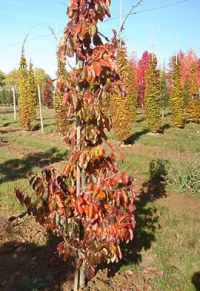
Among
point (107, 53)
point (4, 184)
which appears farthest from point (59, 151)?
point (107, 53)

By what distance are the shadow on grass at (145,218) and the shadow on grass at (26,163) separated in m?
4.45

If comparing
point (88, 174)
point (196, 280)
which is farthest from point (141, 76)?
point (88, 174)

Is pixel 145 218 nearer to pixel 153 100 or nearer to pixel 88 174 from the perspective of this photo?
pixel 88 174

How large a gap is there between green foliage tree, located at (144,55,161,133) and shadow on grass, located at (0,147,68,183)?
9.33 m

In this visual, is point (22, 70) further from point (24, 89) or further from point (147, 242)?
point (147, 242)

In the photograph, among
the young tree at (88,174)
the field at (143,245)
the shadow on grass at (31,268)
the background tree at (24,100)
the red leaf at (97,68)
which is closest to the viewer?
the red leaf at (97,68)

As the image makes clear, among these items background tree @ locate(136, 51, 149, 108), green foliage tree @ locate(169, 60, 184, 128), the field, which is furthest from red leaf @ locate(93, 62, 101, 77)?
background tree @ locate(136, 51, 149, 108)

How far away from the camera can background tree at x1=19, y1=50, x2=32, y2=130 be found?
993 inches

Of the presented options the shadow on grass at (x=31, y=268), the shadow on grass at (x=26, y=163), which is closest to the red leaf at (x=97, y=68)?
the shadow on grass at (x=31, y=268)

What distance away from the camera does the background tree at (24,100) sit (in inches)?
993

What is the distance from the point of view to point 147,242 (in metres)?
5.87

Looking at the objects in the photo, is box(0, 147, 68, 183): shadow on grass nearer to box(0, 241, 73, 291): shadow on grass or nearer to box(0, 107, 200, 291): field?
box(0, 107, 200, 291): field

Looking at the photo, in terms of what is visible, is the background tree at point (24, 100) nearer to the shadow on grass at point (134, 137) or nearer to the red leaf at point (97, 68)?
the shadow on grass at point (134, 137)

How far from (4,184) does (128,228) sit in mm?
6502
